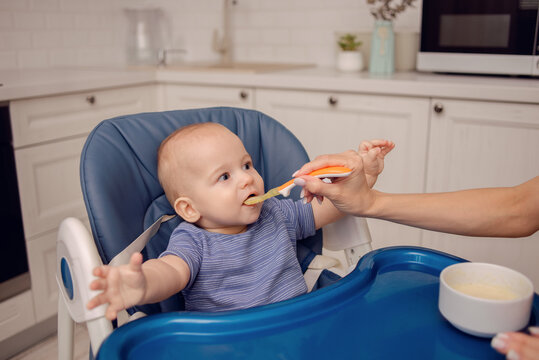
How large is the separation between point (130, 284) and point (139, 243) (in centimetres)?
31

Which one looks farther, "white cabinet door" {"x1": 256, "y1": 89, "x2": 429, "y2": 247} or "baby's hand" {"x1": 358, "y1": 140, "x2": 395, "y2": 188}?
"white cabinet door" {"x1": 256, "y1": 89, "x2": 429, "y2": 247}

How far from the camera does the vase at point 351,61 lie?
93.6 inches

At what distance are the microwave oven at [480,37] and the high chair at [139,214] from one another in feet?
3.40

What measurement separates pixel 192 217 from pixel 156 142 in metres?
0.23

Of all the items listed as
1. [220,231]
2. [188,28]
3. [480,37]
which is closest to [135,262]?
[220,231]

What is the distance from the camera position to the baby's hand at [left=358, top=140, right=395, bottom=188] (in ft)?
3.61

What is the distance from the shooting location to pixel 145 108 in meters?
2.42

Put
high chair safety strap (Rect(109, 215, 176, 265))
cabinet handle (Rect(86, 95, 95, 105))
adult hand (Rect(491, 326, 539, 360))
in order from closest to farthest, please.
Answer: adult hand (Rect(491, 326, 539, 360)) < high chair safety strap (Rect(109, 215, 176, 265)) < cabinet handle (Rect(86, 95, 95, 105))

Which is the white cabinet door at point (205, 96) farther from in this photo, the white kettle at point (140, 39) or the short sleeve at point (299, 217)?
the short sleeve at point (299, 217)

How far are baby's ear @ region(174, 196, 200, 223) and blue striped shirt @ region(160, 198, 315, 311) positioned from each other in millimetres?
18

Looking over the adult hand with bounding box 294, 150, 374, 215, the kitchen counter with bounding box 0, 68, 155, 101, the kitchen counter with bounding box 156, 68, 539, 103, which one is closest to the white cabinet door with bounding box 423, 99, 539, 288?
the kitchen counter with bounding box 156, 68, 539, 103

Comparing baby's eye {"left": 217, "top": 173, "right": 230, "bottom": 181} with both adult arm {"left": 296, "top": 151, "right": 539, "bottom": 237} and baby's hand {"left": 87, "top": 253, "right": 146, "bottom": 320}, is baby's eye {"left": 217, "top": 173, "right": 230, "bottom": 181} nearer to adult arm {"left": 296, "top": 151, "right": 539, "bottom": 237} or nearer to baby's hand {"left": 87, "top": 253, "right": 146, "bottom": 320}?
adult arm {"left": 296, "top": 151, "right": 539, "bottom": 237}

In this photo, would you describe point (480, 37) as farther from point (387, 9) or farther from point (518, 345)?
point (518, 345)

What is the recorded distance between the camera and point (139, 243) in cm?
105
